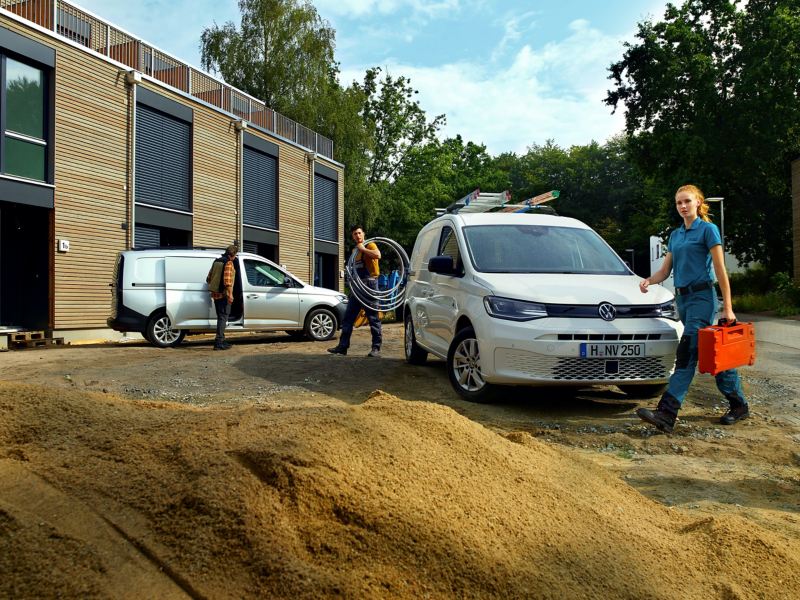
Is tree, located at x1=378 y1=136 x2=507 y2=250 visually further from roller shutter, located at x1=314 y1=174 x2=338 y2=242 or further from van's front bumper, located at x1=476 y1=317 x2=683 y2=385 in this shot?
van's front bumper, located at x1=476 y1=317 x2=683 y2=385

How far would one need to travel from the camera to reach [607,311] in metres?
6.43

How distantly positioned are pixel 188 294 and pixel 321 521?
1206 cm

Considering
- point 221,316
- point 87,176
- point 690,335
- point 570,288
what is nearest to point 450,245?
point 570,288

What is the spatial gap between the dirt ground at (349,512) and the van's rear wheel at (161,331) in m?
9.85

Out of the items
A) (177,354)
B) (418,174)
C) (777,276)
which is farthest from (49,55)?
(418,174)

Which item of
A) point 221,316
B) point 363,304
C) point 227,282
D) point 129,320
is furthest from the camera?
point 129,320

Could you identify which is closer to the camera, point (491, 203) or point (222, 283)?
point (222, 283)

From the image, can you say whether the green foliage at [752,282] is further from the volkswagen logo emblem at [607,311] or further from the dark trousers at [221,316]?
the volkswagen logo emblem at [607,311]

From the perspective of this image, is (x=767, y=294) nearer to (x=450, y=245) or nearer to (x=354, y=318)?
(x=354, y=318)

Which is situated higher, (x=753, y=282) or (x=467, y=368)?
(x=753, y=282)

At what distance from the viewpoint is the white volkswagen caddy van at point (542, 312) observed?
20.6 ft

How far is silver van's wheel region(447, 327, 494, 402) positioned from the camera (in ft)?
22.3

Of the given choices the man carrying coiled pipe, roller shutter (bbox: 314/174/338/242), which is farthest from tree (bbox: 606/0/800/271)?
the man carrying coiled pipe

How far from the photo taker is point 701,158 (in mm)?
32344
